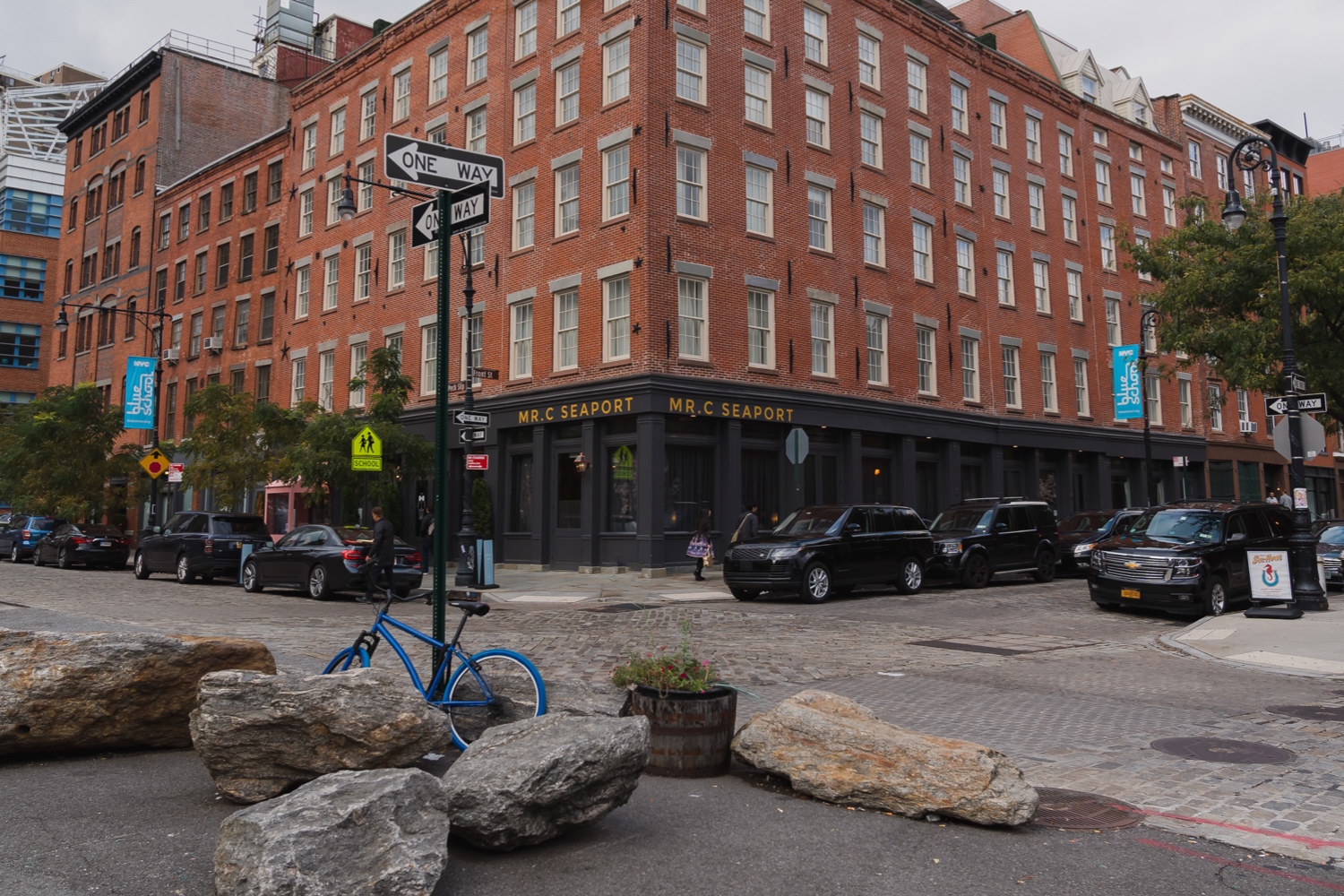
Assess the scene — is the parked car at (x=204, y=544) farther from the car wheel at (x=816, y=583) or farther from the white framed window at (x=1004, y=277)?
the white framed window at (x=1004, y=277)

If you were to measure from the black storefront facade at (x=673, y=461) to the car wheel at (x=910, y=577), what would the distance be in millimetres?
2805

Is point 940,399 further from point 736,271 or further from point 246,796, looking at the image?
point 246,796

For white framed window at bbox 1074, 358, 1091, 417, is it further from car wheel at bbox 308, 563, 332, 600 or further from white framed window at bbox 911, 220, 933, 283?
car wheel at bbox 308, 563, 332, 600

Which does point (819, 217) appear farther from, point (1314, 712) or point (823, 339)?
point (1314, 712)

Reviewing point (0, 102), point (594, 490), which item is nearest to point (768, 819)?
point (594, 490)

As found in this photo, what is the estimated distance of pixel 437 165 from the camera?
Answer: 6.39 meters

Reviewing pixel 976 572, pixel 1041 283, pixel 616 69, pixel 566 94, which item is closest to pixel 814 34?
pixel 616 69

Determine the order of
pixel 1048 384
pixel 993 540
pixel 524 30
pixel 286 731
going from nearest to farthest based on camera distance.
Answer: pixel 286 731
pixel 993 540
pixel 524 30
pixel 1048 384

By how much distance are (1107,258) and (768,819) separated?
127 ft

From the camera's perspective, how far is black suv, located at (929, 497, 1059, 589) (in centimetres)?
2111

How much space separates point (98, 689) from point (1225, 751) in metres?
7.52

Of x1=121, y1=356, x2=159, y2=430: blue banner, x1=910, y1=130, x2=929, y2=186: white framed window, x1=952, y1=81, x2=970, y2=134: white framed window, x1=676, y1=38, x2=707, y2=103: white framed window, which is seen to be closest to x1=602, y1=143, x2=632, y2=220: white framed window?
x1=676, y1=38, x2=707, y2=103: white framed window

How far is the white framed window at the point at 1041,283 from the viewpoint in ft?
116

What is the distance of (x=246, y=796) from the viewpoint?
5070 mm
